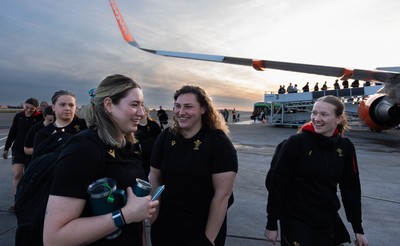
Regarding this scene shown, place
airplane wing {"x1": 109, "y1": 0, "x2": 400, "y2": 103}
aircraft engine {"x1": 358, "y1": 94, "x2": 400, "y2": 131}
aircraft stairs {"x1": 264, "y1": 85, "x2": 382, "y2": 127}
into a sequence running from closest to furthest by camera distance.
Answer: airplane wing {"x1": 109, "y1": 0, "x2": 400, "y2": 103}
aircraft engine {"x1": 358, "y1": 94, "x2": 400, "y2": 131}
aircraft stairs {"x1": 264, "y1": 85, "x2": 382, "y2": 127}

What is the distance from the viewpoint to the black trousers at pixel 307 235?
2387 millimetres

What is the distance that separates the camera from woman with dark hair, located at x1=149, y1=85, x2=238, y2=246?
2.26 metres

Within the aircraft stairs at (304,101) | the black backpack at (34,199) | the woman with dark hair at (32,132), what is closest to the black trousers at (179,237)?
the black backpack at (34,199)

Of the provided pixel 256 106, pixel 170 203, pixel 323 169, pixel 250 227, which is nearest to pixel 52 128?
pixel 170 203

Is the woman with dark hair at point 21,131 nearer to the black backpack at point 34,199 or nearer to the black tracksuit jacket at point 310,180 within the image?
the black backpack at point 34,199

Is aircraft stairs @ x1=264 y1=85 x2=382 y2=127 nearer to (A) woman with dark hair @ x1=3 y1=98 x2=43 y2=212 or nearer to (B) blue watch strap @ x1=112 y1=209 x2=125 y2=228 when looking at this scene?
(A) woman with dark hair @ x1=3 y1=98 x2=43 y2=212

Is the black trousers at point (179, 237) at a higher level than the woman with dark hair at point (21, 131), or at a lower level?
lower

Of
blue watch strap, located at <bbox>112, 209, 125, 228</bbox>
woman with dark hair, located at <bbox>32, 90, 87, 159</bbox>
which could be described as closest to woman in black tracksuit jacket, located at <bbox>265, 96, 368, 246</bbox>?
blue watch strap, located at <bbox>112, 209, 125, 228</bbox>

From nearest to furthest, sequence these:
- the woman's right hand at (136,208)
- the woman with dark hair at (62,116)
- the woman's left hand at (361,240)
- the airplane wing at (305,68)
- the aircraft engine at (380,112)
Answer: the woman's right hand at (136,208)
the woman's left hand at (361,240)
the woman with dark hair at (62,116)
the airplane wing at (305,68)
the aircraft engine at (380,112)

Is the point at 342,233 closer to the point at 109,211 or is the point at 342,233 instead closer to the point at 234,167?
the point at 234,167

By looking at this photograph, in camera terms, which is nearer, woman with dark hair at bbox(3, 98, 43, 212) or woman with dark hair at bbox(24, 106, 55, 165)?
woman with dark hair at bbox(24, 106, 55, 165)

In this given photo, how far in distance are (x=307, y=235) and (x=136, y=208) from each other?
165cm

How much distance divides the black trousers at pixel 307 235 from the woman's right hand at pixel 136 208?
150 centimetres

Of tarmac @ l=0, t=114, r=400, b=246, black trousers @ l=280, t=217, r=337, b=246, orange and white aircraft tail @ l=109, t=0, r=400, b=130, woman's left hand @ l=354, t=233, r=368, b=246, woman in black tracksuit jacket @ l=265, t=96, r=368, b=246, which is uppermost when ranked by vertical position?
orange and white aircraft tail @ l=109, t=0, r=400, b=130
